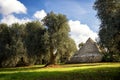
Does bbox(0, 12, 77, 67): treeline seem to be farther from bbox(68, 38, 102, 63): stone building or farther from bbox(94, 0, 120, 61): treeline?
bbox(94, 0, 120, 61): treeline

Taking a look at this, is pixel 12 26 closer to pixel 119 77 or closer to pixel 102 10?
pixel 102 10

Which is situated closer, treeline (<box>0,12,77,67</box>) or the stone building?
treeline (<box>0,12,77,67</box>)

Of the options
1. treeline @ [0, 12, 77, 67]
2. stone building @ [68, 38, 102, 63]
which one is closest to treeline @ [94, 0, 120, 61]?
treeline @ [0, 12, 77, 67]

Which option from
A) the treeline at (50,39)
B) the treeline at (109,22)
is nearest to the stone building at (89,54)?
the treeline at (50,39)

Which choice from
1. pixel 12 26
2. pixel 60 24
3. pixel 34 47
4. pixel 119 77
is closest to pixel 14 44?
pixel 12 26

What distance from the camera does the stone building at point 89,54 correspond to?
84.7 metres

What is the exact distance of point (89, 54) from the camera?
284 feet

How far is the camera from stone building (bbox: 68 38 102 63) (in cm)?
8469

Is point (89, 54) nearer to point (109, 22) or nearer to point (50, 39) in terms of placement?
point (50, 39)

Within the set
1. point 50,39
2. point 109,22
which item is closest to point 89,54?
point 50,39

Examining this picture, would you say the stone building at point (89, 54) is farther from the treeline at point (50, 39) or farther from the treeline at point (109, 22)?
the treeline at point (109, 22)

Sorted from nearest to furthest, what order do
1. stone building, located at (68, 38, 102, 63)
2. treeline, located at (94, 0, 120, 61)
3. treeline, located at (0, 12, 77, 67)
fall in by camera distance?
treeline, located at (94, 0, 120, 61) < treeline, located at (0, 12, 77, 67) < stone building, located at (68, 38, 102, 63)

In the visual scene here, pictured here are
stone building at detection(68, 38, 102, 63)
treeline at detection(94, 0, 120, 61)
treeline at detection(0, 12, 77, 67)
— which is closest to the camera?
treeline at detection(94, 0, 120, 61)

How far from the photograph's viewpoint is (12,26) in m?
79.7
